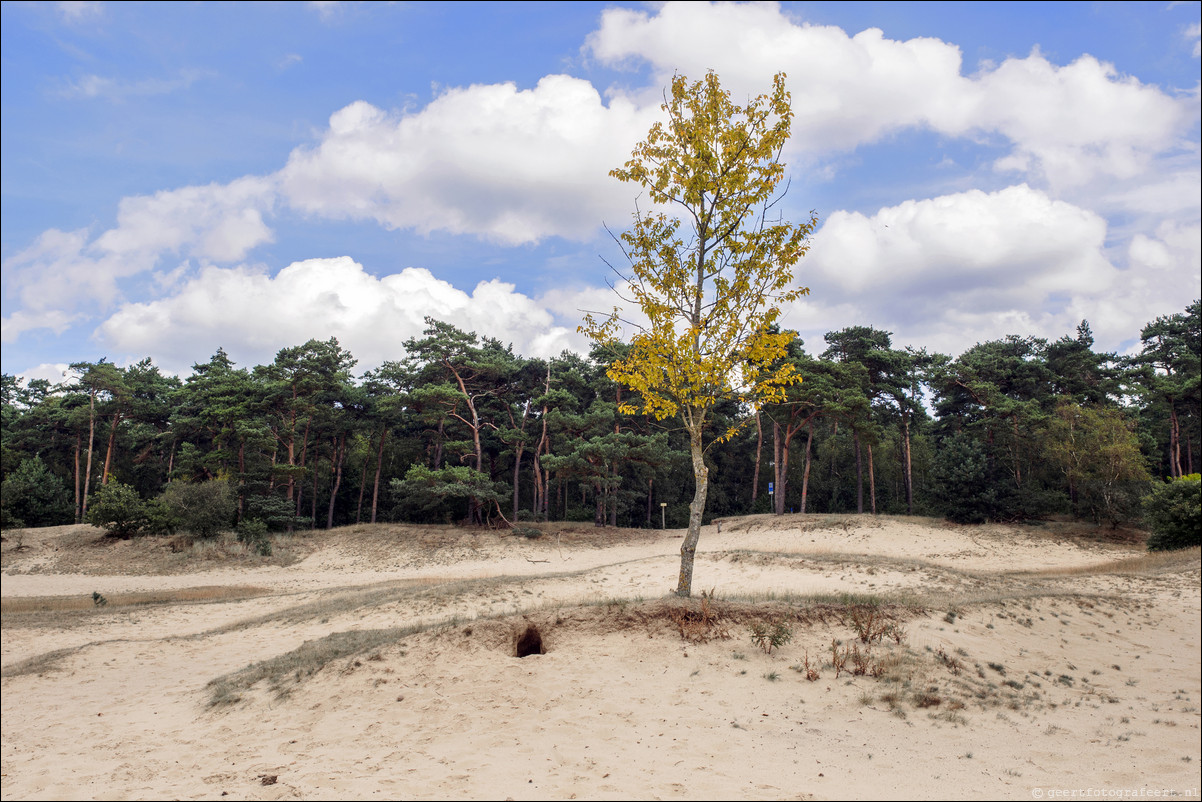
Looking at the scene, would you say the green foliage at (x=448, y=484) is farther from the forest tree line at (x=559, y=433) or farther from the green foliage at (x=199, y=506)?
the green foliage at (x=199, y=506)

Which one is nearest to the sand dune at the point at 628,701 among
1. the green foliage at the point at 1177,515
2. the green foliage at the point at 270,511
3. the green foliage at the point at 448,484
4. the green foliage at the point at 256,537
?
the green foliage at the point at 1177,515

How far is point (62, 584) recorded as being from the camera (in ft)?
85.4

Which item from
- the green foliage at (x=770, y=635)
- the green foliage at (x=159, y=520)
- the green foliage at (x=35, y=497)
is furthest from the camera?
the green foliage at (x=35, y=497)

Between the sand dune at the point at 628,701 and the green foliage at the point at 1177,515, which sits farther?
the green foliage at the point at 1177,515

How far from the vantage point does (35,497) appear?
37.4 m

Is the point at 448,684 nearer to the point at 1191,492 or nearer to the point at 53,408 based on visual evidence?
the point at 1191,492

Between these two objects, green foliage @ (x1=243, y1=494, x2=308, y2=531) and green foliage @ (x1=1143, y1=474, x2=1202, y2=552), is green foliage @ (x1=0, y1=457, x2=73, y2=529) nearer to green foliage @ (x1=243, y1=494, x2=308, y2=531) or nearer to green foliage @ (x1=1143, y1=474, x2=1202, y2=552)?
green foliage @ (x1=243, y1=494, x2=308, y2=531)

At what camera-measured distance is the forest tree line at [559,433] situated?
1313 inches

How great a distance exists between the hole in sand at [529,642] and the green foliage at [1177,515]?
26079 mm

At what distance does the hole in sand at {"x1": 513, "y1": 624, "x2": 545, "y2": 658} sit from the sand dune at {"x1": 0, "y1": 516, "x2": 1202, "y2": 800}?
0.50 feet

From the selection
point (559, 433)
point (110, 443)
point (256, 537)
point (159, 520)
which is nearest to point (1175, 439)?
point (559, 433)

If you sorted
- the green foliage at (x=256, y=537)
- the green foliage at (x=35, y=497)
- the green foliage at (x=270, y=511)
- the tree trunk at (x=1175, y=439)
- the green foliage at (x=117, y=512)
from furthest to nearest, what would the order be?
1. the tree trunk at (x=1175, y=439)
2. the green foliage at (x=35, y=497)
3. the green foliage at (x=270, y=511)
4. the green foliage at (x=117, y=512)
5. the green foliage at (x=256, y=537)

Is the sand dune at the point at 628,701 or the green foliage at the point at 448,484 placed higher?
the green foliage at the point at 448,484

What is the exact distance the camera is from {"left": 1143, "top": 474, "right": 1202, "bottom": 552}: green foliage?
869 inches
